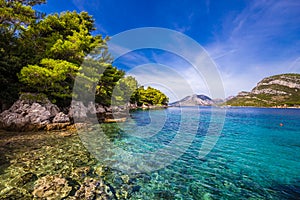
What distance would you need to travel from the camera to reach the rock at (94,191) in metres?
5.04

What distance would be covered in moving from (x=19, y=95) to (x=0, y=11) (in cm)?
838

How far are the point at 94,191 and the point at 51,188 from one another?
156 centimetres

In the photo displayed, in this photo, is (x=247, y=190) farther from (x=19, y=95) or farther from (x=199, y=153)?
(x=19, y=95)

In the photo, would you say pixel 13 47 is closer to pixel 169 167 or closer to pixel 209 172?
pixel 169 167

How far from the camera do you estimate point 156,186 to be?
5.96 meters

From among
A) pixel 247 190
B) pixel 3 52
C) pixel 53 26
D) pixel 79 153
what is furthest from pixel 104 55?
pixel 247 190

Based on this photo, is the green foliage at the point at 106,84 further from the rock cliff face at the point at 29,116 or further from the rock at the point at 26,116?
the rock at the point at 26,116

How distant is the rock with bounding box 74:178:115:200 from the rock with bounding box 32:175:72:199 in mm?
450

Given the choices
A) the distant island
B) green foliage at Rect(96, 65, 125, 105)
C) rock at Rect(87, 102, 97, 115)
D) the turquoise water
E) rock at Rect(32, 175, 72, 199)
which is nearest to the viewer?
rock at Rect(32, 175, 72, 199)

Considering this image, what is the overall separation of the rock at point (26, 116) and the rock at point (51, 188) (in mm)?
10737

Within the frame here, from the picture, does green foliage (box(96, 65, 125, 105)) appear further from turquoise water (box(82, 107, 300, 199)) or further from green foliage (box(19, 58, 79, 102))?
turquoise water (box(82, 107, 300, 199))

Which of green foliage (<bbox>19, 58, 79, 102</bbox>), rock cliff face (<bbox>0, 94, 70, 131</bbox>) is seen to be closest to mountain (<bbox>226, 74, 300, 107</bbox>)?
green foliage (<bbox>19, 58, 79, 102</bbox>)

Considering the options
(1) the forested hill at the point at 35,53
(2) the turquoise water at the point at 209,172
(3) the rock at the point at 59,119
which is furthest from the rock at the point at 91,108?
(2) the turquoise water at the point at 209,172

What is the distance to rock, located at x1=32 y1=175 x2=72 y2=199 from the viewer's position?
4.96 meters
